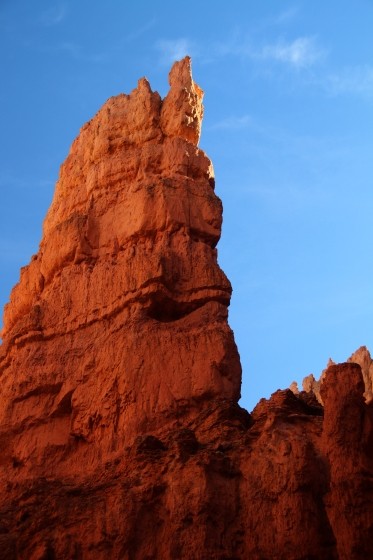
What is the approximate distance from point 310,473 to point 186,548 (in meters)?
2.76

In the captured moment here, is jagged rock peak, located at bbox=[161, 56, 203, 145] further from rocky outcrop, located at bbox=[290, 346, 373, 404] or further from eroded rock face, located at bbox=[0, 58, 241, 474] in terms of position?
rocky outcrop, located at bbox=[290, 346, 373, 404]

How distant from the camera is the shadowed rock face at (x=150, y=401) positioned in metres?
17.1

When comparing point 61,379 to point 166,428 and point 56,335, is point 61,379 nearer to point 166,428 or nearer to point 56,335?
point 56,335

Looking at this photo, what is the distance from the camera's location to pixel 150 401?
21547 millimetres

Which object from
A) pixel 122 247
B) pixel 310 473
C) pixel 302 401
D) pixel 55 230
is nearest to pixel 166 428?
pixel 302 401

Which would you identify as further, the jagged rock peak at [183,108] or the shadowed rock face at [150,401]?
the jagged rock peak at [183,108]

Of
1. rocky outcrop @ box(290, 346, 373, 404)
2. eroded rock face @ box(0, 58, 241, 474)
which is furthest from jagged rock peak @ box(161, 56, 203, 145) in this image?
rocky outcrop @ box(290, 346, 373, 404)

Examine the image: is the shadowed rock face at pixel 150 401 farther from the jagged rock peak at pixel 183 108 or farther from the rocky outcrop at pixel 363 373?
the rocky outcrop at pixel 363 373

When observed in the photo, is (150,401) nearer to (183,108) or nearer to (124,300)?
(124,300)

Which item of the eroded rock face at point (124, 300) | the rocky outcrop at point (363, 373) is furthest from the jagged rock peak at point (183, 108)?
the rocky outcrop at point (363, 373)

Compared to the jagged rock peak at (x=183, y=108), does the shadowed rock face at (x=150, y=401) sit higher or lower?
lower

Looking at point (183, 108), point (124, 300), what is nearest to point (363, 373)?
point (183, 108)

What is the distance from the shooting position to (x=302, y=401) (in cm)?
2102

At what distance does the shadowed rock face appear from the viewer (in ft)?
56.0
